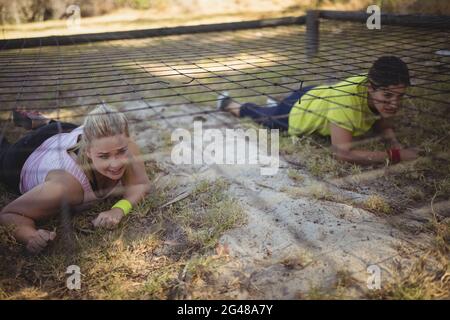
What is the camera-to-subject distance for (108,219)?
1474 millimetres

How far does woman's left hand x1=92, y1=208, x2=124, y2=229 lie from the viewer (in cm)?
146

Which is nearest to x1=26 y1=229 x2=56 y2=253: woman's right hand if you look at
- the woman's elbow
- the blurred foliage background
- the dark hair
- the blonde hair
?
the blonde hair

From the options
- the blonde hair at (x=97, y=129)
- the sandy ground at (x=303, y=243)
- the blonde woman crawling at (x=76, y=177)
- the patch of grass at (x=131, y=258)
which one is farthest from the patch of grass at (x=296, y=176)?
the blonde hair at (x=97, y=129)

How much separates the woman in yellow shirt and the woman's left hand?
0.70m

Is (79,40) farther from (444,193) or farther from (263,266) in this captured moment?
(444,193)

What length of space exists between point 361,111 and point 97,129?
1248 mm

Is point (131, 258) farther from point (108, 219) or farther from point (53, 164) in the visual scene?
point (53, 164)

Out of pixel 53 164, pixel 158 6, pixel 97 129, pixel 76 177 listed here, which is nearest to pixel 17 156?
pixel 53 164

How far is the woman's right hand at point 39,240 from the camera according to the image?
1.33 metres

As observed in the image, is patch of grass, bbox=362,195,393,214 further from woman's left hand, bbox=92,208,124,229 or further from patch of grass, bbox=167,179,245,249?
woman's left hand, bbox=92,208,124,229

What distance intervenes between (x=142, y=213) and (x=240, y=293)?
60 cm

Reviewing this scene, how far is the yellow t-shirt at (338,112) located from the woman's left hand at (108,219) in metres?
0.96

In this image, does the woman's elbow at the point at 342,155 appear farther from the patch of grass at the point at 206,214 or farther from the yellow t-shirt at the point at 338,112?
the patch of grass at the point at 206,214
